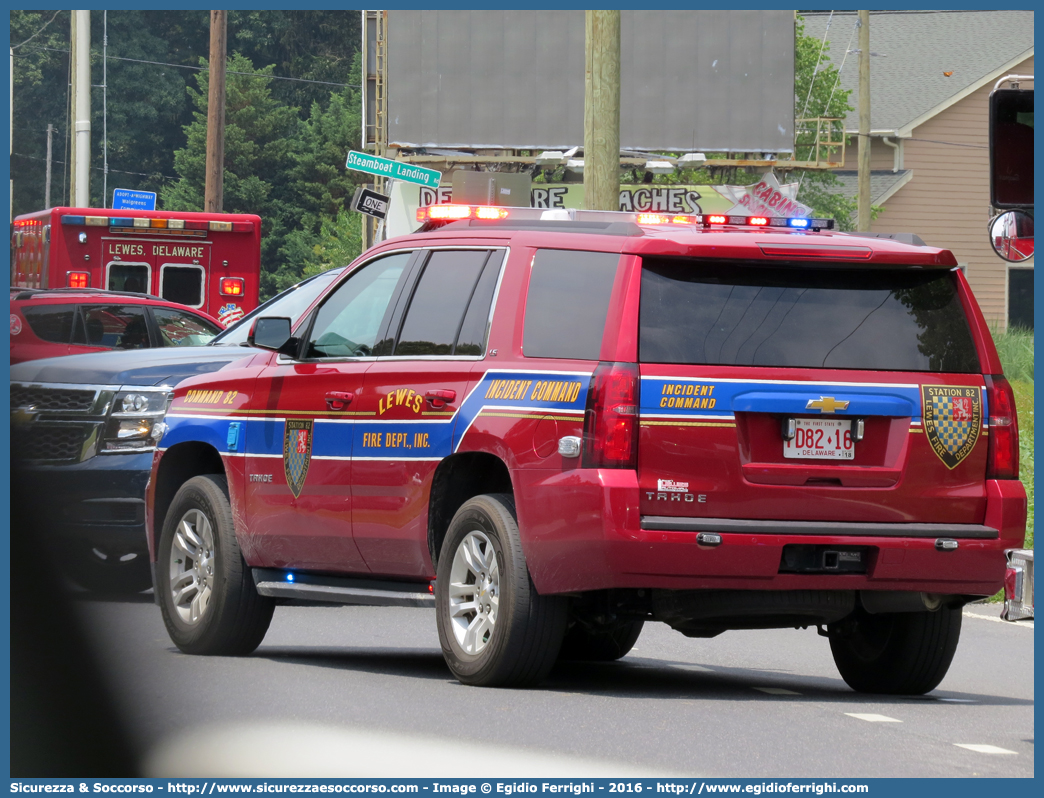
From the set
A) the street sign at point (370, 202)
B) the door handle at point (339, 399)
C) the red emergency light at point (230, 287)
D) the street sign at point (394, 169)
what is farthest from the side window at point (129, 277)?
the door handle at point (339, 399)

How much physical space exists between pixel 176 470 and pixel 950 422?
4175 millimetres

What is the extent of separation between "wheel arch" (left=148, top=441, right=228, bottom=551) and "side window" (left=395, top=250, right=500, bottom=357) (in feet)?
5.68

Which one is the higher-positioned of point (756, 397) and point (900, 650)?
point (756, 397)

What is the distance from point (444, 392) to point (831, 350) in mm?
1648

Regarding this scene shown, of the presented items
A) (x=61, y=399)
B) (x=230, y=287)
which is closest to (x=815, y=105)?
(x=230, y=287)

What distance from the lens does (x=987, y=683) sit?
8.98 metres

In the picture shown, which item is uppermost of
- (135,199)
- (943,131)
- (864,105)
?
(943,131)

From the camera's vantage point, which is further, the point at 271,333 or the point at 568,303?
the point at 271,333

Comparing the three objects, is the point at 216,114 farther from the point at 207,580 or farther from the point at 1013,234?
the point at 1013,234

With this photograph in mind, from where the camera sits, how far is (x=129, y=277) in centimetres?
2183

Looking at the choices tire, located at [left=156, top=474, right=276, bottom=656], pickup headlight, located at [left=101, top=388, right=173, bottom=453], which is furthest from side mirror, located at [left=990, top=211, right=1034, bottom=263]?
pickup headlight, located at [left=101, top=388, right=173, bottom=453]

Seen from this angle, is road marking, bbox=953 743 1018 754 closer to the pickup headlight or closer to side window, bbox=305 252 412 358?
side window, bbox=305 252 412 358
